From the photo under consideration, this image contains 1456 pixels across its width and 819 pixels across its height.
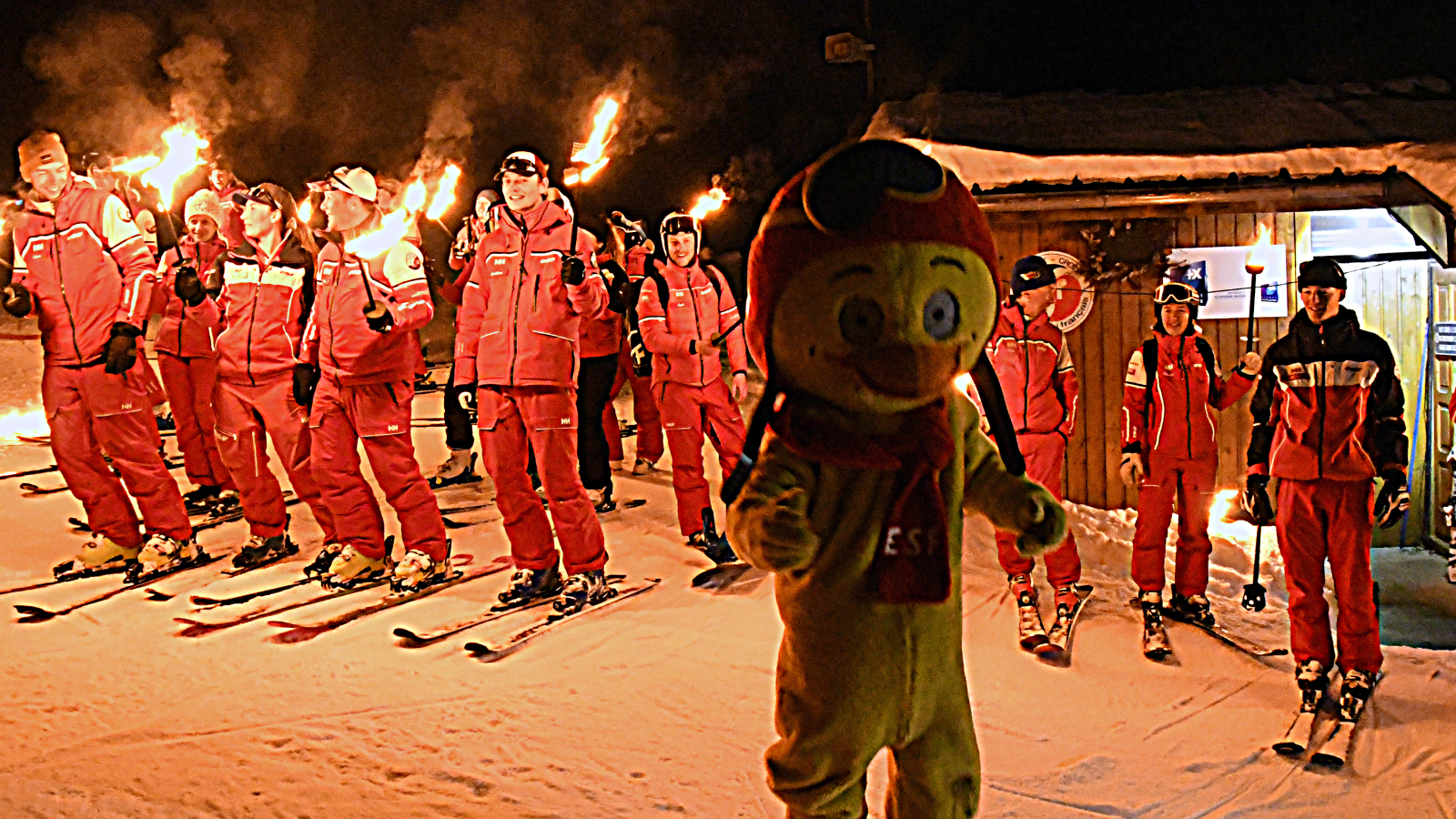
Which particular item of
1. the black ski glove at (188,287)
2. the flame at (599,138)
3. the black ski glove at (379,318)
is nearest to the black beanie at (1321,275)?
the flame at (599,138)

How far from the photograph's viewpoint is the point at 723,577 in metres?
6.68

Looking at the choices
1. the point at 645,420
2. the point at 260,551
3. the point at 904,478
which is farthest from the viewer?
the point at 645,420

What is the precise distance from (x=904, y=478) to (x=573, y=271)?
3414mm

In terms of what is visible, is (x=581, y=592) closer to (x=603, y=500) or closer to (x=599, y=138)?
(x=603, y=500)

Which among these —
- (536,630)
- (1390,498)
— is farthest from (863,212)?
(536,630)

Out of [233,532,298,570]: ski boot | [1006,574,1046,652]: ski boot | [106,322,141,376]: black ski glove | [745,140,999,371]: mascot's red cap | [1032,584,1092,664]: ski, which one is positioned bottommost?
[1032,584,1092,664]: ski

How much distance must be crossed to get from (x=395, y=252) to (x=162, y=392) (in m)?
3.49

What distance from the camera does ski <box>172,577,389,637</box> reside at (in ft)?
18.7

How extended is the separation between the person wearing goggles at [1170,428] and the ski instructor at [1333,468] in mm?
1107

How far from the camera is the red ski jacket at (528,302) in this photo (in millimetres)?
5758

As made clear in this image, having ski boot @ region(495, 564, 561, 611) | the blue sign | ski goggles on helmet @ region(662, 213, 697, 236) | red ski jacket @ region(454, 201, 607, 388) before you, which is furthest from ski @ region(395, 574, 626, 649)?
the blue sign

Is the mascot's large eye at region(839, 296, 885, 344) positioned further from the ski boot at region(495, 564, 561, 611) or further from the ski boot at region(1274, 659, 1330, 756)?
the ski boot at region(495, 564, 561, 611)

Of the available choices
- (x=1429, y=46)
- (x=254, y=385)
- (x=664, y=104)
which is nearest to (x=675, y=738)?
(x=254, y=385)

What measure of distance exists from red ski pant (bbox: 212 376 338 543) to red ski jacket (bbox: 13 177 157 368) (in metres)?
0.73
